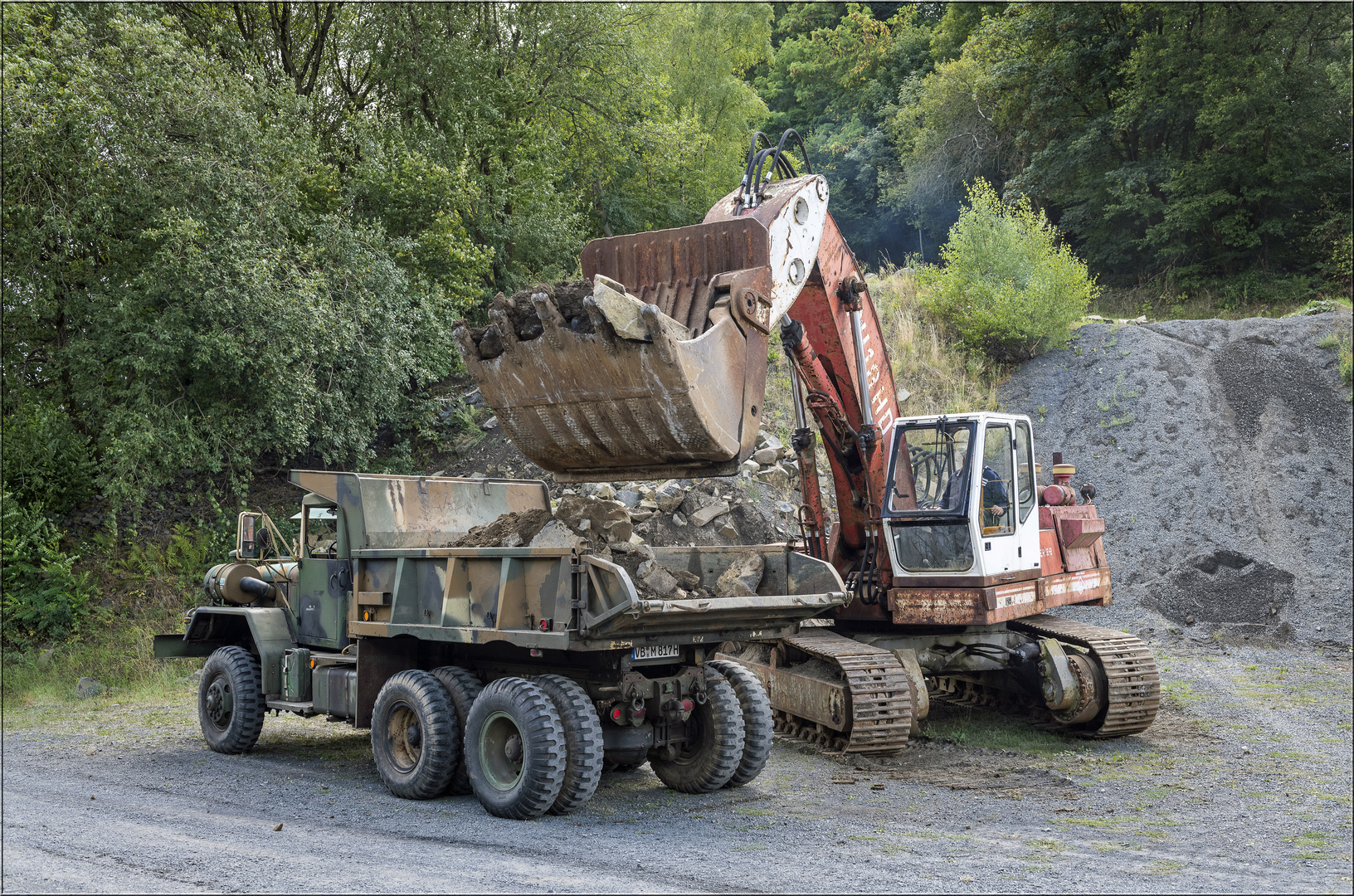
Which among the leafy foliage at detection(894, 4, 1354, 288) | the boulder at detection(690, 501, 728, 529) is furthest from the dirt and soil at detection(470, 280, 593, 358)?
the leafy foliage at detection(894, 4, 1354, 288)

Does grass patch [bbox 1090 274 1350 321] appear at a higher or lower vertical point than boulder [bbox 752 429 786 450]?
higher

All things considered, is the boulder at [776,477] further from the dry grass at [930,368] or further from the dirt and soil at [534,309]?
the dirt and soil at [534,309]

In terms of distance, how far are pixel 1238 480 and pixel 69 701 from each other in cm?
1785

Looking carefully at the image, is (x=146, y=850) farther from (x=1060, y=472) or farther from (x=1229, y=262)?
(x=1229, y=262)

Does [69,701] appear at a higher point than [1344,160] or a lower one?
lower

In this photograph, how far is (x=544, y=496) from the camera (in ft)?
32.9

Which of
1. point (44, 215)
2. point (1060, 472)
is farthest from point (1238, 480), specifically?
point (44, 215)

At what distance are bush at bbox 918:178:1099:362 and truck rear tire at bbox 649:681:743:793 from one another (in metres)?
16.2

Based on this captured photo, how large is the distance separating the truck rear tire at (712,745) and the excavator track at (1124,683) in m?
3.81

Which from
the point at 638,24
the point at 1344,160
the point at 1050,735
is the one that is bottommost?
the point at 1050,735

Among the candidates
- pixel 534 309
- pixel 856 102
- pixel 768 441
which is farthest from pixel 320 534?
pixel 856 102

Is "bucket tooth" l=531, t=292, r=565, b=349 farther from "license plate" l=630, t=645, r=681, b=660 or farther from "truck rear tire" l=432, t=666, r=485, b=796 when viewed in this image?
"truck rear tire" l=432, t=666, r=485, b=796

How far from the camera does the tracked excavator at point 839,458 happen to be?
642 cm

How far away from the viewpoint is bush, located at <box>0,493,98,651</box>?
15062 millimetres
